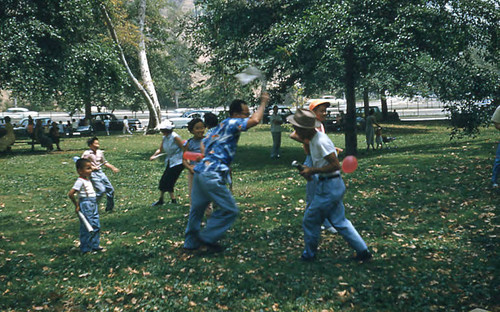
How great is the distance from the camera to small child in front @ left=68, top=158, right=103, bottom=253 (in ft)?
22.5

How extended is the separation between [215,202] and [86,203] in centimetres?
216

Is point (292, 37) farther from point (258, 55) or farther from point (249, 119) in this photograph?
point (249, 119)

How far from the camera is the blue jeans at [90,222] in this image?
6883 mm

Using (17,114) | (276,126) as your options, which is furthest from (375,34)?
(17,114)

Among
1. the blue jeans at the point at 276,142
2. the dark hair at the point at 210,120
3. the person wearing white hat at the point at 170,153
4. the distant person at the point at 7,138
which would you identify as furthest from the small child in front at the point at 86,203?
the distant person at the point at 7,138

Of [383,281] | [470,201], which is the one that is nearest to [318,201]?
[383,281]

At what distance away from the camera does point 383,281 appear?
17.9ft

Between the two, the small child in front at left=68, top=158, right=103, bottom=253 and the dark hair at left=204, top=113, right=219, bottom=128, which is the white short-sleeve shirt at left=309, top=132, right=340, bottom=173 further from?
the small child in front at left=68, top=158, right=103, bottom=253

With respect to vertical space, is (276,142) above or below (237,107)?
below

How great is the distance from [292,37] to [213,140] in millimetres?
9624

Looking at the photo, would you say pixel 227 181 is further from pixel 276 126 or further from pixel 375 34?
pixel 276 126

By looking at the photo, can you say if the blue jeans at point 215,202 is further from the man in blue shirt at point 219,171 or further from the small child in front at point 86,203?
the small child in front at point 86,203

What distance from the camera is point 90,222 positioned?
6945mm

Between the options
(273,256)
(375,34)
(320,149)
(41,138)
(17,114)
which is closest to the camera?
(320,149)
